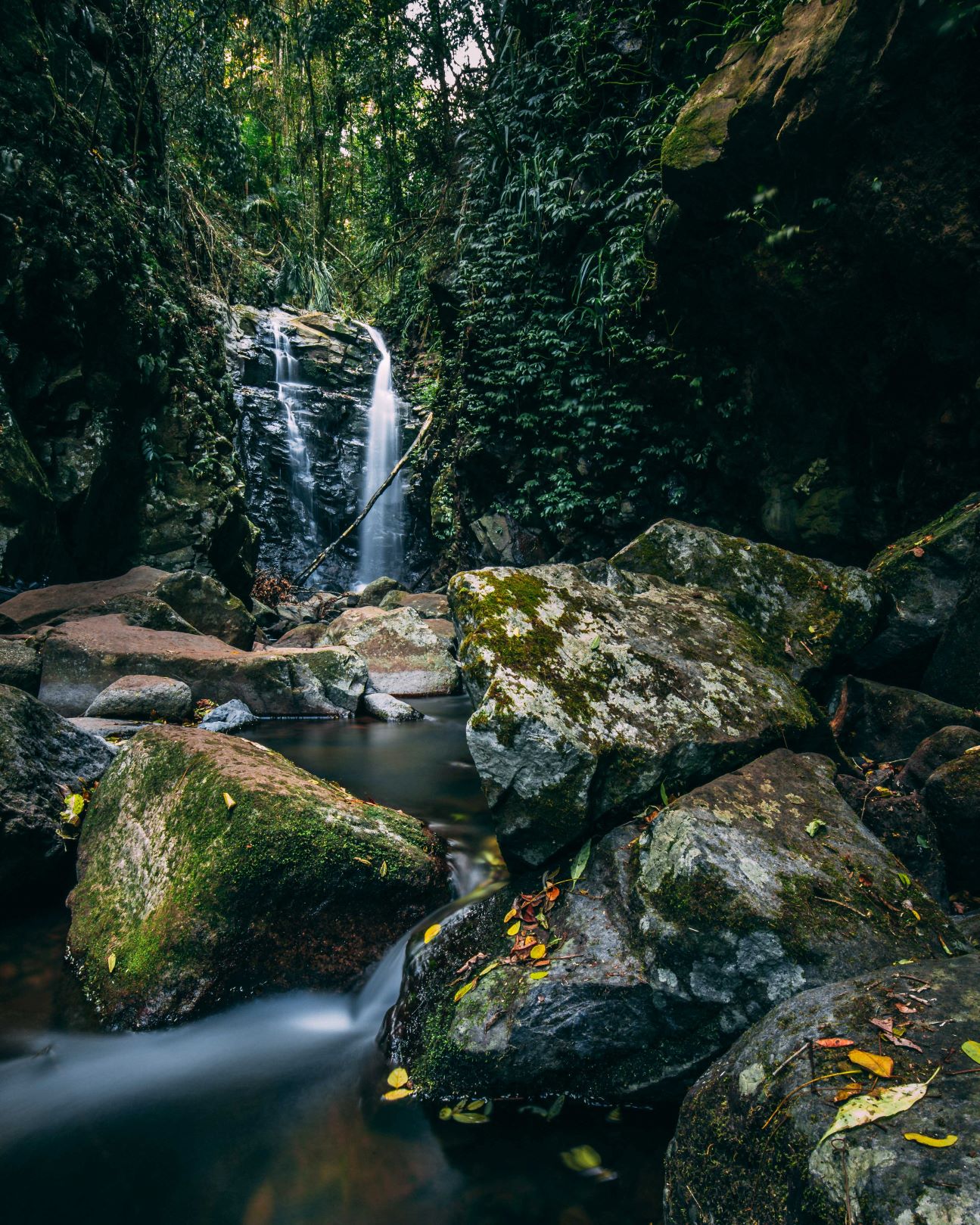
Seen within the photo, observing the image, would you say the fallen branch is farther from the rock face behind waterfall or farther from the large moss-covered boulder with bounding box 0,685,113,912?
the large moss-covered boulder with bounding box 0,685,113,912

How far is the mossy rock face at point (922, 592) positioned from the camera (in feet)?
12.9

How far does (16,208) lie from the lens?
24.3 ft

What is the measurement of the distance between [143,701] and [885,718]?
19.8 feet

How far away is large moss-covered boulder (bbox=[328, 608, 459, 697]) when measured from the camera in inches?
346

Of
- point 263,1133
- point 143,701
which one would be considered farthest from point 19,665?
point 263,1133

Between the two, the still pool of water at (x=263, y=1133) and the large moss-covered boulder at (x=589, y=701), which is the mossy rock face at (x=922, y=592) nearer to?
the large moss-covered boulder at (x=589, y=701)

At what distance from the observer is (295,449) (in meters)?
15.5

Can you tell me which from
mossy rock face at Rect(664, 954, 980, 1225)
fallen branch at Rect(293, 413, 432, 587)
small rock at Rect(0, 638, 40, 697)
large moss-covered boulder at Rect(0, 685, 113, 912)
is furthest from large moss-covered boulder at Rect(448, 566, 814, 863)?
fallen branch at Rect(293, 413, 432, 587)

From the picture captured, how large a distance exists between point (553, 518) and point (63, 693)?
669 centimetres

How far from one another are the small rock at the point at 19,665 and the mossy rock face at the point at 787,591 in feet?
18.6

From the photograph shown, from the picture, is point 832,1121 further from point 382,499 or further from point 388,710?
point 382,499

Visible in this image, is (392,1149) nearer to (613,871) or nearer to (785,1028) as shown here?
(613,871)

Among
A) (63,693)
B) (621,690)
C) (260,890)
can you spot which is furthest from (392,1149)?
(63,693)

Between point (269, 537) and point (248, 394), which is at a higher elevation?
point (248, 394)
